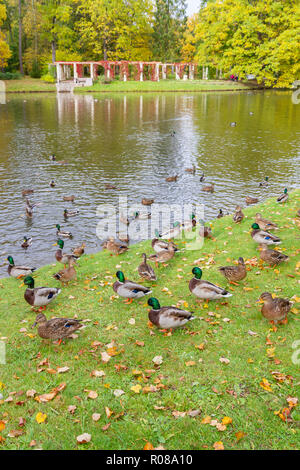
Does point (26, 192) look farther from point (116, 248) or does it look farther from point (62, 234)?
point (116, 248)

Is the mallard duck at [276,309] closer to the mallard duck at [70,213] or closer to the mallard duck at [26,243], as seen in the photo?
the mallard duck at [26,243]

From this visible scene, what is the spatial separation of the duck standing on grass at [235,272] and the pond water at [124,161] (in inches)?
291

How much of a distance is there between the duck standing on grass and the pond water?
7397 millimetres

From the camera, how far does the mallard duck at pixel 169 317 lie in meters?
8.09

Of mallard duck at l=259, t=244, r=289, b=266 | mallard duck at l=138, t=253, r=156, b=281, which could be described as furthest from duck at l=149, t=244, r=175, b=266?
mallard duck at l=259, t=244, r=289, b=266

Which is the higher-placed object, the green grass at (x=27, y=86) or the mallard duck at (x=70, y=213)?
the green grass at (x=27, y=86)

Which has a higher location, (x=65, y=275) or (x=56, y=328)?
(x=56, y=328)

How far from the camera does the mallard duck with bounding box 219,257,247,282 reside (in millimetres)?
9781

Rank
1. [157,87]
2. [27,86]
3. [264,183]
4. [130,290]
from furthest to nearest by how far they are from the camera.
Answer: [157,87], [27,86], [264,183], [130,290]

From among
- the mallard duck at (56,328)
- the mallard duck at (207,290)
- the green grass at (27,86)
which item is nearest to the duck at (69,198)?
the mallard duck at (207,290)

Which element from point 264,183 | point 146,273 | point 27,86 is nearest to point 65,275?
point 146,273

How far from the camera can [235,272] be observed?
981 cm

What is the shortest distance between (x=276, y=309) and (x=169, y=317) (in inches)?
96.5

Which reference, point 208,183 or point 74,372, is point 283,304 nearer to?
point 74,372
